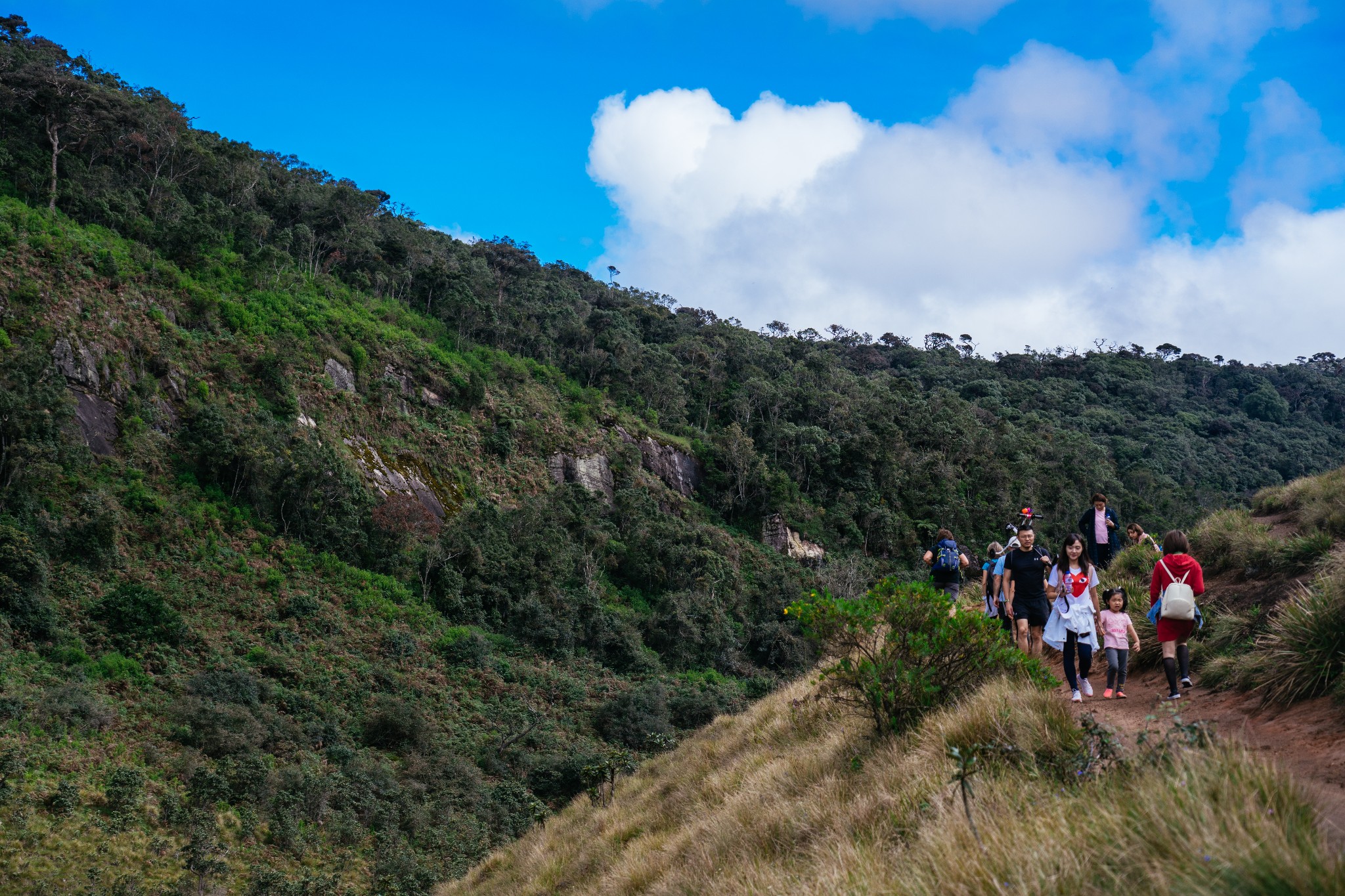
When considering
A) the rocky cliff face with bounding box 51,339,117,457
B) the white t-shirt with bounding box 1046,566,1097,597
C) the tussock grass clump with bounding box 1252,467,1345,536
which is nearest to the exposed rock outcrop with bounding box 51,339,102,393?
the rocky cliff face with bounding box 51,339,117,457

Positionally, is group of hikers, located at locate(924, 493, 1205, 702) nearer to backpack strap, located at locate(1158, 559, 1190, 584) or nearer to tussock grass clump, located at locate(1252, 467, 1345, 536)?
backpack strap, located at locate(1158, 559, 1190, 584)

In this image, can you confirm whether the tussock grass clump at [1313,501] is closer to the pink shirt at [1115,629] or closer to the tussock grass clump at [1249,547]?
the tussock grass clump at [1249,547]

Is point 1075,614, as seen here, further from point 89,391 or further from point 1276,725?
point 89,391

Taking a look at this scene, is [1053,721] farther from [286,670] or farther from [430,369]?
[430,369]

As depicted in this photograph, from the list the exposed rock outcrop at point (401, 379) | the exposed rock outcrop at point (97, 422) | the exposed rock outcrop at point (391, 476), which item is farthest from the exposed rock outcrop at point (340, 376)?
the exposed rock outcrop at point (97, 422)

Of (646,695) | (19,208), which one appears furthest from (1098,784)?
(19,208)

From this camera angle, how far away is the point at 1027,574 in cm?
744

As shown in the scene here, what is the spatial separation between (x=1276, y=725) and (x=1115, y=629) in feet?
6.27

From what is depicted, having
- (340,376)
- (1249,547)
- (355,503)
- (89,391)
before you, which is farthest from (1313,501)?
(340,376)

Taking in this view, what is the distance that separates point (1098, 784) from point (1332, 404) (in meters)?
102

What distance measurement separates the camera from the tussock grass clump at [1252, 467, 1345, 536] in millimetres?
8784

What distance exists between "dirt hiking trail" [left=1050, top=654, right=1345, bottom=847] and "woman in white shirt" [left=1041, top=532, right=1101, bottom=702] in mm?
253

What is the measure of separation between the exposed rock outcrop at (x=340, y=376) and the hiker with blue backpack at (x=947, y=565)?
104 feet

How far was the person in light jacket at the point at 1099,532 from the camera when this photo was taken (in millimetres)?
9242
